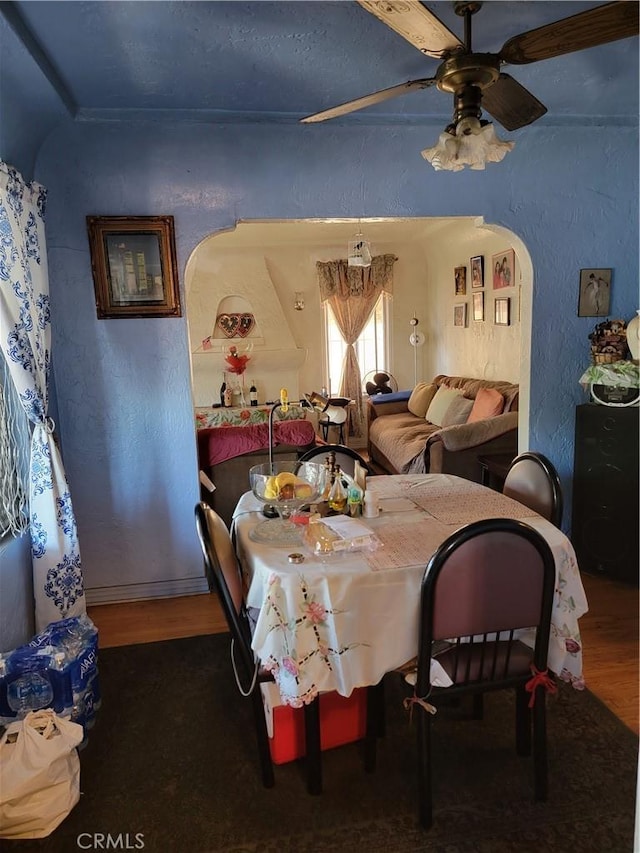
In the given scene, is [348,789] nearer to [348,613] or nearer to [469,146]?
[348,613]

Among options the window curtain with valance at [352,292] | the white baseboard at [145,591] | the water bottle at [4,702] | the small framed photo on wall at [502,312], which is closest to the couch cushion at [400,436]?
the window curtain with valance at [352,292]

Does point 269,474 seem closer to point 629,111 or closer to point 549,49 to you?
point 549,49

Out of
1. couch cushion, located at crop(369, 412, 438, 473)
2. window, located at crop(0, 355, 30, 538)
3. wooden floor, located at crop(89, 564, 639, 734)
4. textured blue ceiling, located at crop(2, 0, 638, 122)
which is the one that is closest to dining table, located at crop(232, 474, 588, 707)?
wooden floor, located at crop(89, 564, 639, 734)

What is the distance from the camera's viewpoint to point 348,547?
5.54 feet

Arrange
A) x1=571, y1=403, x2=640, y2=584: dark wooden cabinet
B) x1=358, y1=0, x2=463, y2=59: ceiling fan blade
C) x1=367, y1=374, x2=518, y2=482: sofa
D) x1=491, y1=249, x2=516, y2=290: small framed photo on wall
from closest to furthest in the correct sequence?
x1=358, y1=0, x2=463, y2=59: ceiling fan blade < x1=571, y1=403, x2=640, y2=584: dark wooden cabinet < x1=367, y1=374, x2=518, y2=482: sofa < x1=491, y1=249, x2=516, y2=290: small framed photo on wall

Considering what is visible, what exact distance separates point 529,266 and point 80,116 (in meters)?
2.43

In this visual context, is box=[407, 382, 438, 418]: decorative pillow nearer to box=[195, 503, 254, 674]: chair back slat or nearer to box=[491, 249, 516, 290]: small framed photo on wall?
box=[491, 249, 516, 290]: small framed photo on wall

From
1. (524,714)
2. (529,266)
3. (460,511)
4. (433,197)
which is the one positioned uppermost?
(433,197)

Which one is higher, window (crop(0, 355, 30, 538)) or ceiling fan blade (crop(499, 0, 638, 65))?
ceiling fan blade (crop(499, 0, 638, 65))

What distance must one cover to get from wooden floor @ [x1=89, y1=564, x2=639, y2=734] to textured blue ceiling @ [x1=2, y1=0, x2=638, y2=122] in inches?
95.8

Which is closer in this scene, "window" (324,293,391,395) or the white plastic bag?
the white plastic bag

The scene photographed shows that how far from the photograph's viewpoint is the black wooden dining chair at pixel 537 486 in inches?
78.5

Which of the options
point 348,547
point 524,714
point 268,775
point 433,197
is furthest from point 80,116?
point 524,714

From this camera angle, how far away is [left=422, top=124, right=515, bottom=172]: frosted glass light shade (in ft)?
5.37
